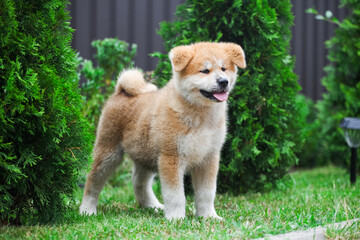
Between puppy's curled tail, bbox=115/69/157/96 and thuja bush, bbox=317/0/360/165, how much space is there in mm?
3888

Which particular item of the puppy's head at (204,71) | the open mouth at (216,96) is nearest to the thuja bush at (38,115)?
the puppy's head at (204,71)

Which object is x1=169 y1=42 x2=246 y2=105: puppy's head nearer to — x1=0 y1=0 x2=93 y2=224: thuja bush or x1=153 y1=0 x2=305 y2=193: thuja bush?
x1=0 y1=0 x2=93 y2=224: thuja bush

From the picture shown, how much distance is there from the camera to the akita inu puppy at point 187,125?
3773 millimetres

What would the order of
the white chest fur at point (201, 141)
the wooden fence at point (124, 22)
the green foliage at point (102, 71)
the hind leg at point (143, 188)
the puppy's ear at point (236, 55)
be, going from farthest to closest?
the wooden fence at point (124, 22)
the green foliage at point (102, 71)
the hind leg at point (143, 188)
the puppy's ear at point (236, 55)
the white chest fur at point (201, 141)

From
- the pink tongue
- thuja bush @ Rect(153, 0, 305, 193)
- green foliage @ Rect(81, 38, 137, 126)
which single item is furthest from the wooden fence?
the pink tongue

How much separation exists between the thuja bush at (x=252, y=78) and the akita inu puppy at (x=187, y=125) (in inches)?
45.2

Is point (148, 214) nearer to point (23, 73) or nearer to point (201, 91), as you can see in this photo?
point (201, 91)

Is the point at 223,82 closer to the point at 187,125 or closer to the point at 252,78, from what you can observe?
the point at 187,125

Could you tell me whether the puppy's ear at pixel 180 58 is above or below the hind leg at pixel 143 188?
above

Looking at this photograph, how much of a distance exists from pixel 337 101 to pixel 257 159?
2875 millimetres

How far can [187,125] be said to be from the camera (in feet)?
12.5

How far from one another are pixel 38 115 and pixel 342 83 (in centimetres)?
571

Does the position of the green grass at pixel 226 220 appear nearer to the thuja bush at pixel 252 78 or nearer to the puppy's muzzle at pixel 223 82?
the thuja bush at pixel 252 78

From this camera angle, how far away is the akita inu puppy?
12.4 ft
